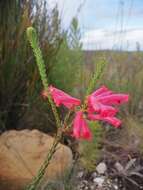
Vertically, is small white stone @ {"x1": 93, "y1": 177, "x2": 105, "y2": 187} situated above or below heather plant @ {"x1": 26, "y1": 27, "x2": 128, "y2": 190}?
below

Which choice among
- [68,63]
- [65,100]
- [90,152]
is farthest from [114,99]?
[68,63]

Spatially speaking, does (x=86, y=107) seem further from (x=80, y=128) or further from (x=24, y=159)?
(x=24, y=159)

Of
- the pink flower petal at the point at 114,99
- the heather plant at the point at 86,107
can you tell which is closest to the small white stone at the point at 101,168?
the heather plant at the point at 86,107

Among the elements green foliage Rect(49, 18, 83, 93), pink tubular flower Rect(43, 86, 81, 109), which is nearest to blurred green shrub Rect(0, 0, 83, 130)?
green foliage Rect(49, 18, 83, 93)

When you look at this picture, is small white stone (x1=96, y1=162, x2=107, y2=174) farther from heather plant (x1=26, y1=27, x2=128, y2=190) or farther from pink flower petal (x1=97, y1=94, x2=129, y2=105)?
pink flower petal (x1=97, y1=94, x2=129, y2=105)

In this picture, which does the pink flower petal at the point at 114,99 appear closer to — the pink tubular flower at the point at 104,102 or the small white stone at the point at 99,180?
the pink tubular flower at the point at 104,102

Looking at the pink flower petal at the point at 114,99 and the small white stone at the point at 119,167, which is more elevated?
the pink flower petal at the point at 114,99

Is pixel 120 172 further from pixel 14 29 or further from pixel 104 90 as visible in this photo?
pixel 104 90

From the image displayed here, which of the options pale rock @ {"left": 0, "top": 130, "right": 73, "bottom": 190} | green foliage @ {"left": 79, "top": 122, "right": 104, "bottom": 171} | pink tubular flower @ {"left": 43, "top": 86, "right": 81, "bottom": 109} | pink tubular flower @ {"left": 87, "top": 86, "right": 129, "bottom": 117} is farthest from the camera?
green foliage @ {"left": 79, "top": 122, "right": 104, "bottom": 171}
